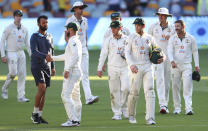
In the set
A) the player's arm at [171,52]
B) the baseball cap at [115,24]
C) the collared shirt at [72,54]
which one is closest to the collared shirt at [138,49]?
the baseball cap at [115,24]

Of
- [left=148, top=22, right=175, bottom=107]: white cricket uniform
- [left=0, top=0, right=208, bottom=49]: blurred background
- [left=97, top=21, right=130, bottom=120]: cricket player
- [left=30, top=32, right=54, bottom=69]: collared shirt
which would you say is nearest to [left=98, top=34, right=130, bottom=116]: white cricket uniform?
[left=97, top=21, right=130, bottom=120]: cricket player

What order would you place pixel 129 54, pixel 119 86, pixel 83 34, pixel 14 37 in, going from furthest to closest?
1. pixel 14 37
2. pixel 83 34
3. pixel 119 86
4. pixel 129 54

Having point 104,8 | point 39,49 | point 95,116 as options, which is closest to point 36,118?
point 39,49

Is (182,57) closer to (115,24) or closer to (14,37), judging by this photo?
(115,24)

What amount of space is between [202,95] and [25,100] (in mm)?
5081

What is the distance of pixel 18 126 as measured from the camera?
13438 millimetres

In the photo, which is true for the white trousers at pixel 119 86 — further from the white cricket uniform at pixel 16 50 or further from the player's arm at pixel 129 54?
the white cricket uniform at pixel 16 50

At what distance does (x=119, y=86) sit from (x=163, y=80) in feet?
6.04

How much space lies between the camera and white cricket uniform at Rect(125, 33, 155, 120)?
13.5 meters

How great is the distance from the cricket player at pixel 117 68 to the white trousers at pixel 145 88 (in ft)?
2.56

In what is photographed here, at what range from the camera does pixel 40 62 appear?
14.2 m

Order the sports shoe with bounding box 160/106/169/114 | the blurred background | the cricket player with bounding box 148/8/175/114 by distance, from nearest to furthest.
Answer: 1. the sports shoe with bounding box 160/106/169/114
2. the cricket player with bounding box 148/8/175/114
3. the blurred background

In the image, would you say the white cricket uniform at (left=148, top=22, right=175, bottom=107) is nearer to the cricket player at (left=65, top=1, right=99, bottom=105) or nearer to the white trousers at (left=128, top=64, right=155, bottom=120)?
the cricket player at (left=65, top=1, right=99, bottom=105)

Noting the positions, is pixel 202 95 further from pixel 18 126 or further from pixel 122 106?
pixel 18 126
